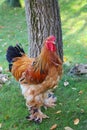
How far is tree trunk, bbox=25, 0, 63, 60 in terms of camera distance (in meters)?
5.79

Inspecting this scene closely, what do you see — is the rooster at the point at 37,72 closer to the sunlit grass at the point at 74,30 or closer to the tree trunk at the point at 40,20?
the tree trunk at the point at 40,20

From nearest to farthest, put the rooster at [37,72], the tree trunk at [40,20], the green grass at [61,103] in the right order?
1. the rooster at [37,72]
2. the green grass at [61,103]
3. the tree trunk at [40,20]

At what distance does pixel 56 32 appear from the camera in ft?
20.5

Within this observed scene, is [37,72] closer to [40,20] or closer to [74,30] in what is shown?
[40,20]

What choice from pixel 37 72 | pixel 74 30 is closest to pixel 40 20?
pixel 37 72

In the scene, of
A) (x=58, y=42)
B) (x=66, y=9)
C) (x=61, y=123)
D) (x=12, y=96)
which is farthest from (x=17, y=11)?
(x=61, y=123)

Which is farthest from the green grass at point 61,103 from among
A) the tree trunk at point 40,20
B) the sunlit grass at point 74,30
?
the tree trunk at point 40,20

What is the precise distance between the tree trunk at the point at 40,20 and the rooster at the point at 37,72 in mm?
1126

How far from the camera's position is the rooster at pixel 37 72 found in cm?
446

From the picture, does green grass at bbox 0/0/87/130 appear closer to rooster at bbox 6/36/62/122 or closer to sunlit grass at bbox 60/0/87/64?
sunlit grass at bbox 60/0/87/64

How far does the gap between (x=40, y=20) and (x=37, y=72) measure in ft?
5.57

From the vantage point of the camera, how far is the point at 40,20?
233 inches

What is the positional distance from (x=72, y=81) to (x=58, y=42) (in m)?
1.03

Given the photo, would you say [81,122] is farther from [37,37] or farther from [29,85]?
[37,37]
